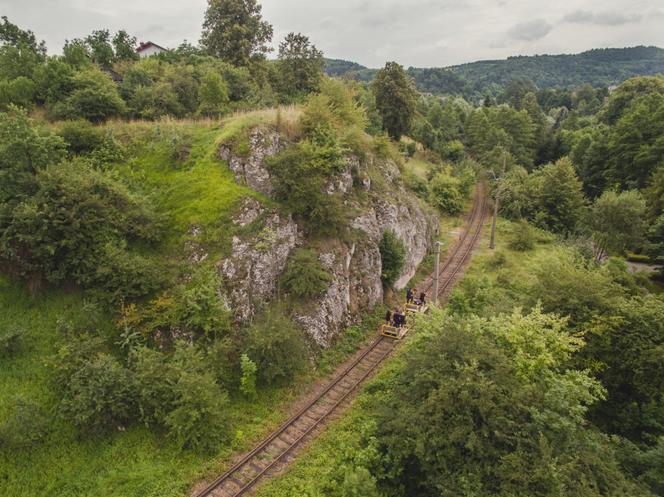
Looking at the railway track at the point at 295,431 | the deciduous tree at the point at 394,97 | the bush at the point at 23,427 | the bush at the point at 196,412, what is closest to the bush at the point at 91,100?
the bush at the point at 23,427

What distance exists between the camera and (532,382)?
12250mm

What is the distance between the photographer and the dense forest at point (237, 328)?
11.1 m

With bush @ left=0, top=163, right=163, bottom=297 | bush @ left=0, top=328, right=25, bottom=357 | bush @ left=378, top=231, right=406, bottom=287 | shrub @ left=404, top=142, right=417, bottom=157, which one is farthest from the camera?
shrub @ left=404, top=142, right=417, bottom=157

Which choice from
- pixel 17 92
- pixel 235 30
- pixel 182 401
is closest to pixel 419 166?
pixel 235 30

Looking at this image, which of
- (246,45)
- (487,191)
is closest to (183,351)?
(246,45)

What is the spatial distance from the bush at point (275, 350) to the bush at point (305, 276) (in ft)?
7.21

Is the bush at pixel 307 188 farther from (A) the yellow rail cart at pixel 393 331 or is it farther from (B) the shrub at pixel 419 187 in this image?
(B) the shrub at pixel 419 187

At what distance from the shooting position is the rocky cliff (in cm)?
1772

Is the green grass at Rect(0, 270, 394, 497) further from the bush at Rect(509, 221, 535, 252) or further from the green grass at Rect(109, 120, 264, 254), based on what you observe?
the bush at Rect(509, 221, 535, 252)

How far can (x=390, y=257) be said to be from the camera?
24.0m

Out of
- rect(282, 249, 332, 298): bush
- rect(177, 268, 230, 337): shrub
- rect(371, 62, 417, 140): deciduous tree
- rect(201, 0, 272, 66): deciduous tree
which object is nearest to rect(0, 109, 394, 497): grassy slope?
rect(177, 268, 230, 337): shrub

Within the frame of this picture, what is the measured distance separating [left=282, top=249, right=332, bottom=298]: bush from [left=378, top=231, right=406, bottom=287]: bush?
597 cm

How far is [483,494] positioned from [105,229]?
16602 millimetres

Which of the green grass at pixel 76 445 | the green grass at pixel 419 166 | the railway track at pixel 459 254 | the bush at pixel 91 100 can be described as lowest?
the railway track at pixel 459 254
